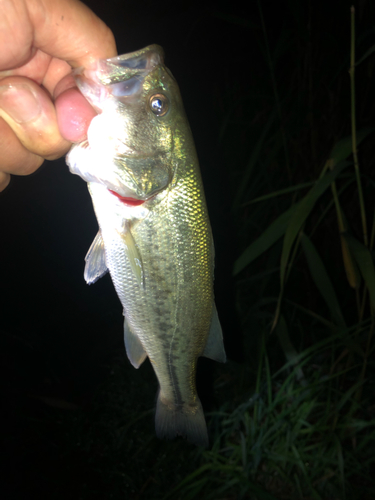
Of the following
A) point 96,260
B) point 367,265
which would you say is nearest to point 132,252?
point 96,260

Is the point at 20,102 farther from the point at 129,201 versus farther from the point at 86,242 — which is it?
the point at 86,242

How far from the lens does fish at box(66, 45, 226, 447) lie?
2.74ft

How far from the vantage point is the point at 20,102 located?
3.01 feet

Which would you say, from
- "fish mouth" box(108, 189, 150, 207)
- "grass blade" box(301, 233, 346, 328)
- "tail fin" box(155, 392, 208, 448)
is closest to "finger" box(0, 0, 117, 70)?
"fish mouth" box(108, 189, 150, 207)

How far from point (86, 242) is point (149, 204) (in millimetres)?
1502

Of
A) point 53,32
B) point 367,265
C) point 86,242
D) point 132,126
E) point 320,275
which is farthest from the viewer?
point 86,242

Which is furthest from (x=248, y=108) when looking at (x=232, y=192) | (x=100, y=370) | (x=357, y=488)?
(x=357, y=488)

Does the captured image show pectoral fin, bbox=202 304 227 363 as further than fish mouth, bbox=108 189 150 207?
Yes

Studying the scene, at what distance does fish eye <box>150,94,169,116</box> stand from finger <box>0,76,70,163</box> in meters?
0.31

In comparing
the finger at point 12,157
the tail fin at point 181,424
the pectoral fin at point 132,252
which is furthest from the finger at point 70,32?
the tail fin at point 181,424

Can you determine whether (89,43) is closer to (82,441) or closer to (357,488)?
(82,441)

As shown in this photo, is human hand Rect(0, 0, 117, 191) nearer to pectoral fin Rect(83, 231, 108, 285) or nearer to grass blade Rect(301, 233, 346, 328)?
pectoral fin Rect(83, 231, 108, 285)

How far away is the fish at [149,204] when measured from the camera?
84cm

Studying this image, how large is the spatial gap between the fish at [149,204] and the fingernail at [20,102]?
193 millimetres
